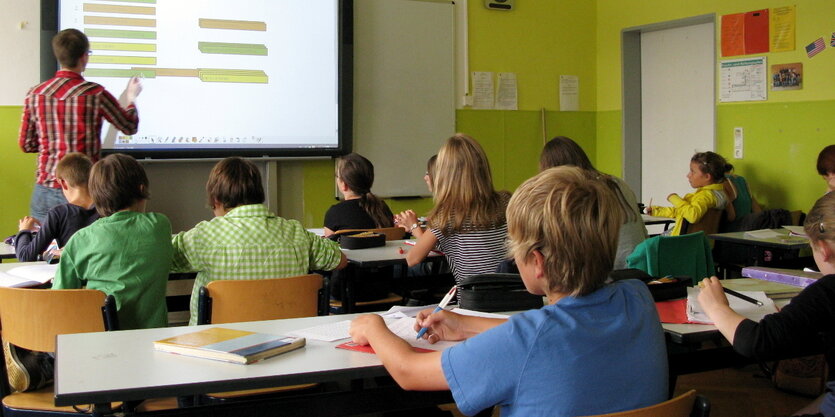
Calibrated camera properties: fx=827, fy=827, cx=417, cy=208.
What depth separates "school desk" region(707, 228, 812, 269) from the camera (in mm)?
4195

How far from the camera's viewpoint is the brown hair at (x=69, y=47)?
15.0ft

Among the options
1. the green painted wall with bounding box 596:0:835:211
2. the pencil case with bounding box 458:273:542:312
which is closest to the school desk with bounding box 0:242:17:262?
the pencil case with bounding box 458:273:542:312

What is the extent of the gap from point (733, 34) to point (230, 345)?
5.60 m

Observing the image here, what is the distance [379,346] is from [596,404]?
1.57 ft

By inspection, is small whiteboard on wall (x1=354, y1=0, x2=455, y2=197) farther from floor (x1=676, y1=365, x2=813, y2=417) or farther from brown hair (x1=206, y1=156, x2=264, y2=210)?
brown hair (x1=206, y1=156, x2=264, y2=210)

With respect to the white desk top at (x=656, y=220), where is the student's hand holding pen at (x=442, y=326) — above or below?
below

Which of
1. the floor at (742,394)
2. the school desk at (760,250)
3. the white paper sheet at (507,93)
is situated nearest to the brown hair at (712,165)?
the school desk at (760,250)

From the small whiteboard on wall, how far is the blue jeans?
8.56ft

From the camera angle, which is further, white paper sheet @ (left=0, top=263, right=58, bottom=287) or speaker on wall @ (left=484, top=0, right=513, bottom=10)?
speaker on wall @ (left=484, top=0, right=513, bottom=10)

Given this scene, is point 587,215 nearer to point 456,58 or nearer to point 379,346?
point 379,346

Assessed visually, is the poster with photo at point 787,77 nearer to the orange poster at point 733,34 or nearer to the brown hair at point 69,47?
the orange poster at point 733,34

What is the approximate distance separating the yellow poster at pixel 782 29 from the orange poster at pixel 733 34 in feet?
0.81

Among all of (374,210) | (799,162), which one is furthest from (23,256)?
(799,162)

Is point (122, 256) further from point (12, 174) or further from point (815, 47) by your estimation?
point (815, 47)
